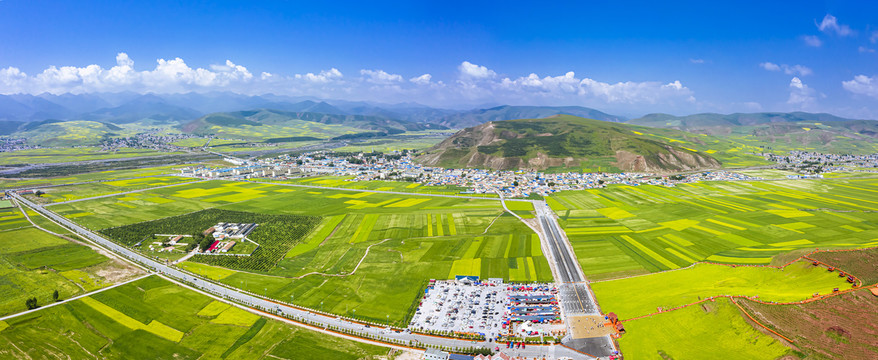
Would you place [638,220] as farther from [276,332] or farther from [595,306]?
[276,332]

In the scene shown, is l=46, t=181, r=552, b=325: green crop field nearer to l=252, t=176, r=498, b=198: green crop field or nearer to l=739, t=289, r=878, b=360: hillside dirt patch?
l=252, t=176, r=498, b=198: green crop field

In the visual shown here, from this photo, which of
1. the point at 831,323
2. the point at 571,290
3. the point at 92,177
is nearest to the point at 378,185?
the point at 571,290

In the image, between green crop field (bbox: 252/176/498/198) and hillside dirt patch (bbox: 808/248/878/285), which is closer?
hillside dirt patch (bbox: 808/248/878/285)

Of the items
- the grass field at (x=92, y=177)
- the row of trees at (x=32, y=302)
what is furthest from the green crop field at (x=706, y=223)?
the grass field at (x=92, y=177)

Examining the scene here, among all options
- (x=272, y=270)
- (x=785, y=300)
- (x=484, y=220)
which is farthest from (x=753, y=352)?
(x=272, y=270)

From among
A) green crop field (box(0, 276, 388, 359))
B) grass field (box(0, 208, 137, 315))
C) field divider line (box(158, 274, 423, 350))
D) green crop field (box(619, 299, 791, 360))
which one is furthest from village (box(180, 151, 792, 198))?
green crop field (box(0, 276, 388, 359))

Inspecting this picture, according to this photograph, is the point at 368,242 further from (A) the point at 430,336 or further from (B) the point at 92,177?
(B) the point at 92,177
